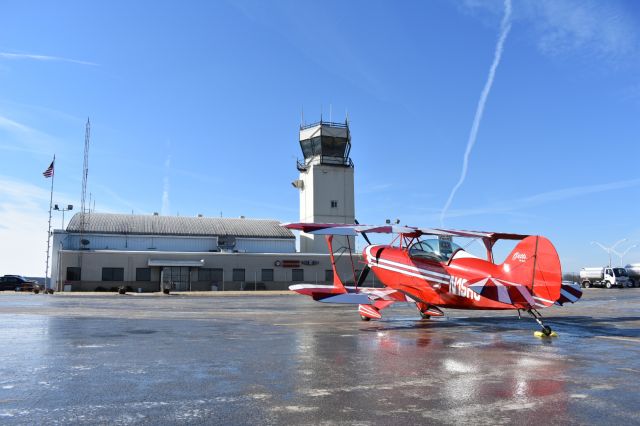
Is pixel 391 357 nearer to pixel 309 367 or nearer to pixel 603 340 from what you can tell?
pixel 309 367

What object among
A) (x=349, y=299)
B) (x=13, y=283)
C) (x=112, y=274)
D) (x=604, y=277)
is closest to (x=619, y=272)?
(x=604, y=277)

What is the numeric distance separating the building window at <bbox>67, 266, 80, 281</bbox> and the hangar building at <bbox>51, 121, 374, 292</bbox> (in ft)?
0.32

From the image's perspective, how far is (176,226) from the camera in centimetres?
6531

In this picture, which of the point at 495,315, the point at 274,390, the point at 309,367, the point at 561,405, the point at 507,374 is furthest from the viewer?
the point at 495,315

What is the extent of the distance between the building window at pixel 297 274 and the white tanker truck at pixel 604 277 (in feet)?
129

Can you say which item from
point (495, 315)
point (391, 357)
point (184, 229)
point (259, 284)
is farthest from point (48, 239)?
point (391, 357)

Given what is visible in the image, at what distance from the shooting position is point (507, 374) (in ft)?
25.0

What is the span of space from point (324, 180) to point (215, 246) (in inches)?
687

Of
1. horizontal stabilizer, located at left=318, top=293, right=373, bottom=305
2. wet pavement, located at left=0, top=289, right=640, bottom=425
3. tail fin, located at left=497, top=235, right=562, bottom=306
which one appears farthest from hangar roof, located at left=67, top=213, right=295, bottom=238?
tail fin, located at left=497, top=235, right=562, bottom=306

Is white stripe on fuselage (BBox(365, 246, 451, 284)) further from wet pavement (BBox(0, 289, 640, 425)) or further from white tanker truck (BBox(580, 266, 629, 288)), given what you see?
white tanker truck (BBox(580, 266, 629, 288))

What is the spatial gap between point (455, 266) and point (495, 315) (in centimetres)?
625

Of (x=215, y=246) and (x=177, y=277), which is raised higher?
(x=215, y=246)

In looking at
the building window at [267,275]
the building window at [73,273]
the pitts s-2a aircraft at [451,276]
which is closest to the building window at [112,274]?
the building window at [73,273]

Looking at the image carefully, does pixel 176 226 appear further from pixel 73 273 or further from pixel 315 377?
pixel 315 377
